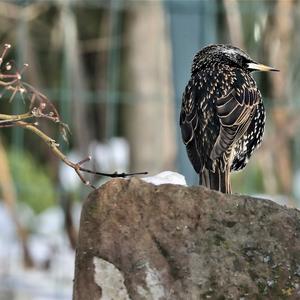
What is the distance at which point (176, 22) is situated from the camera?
802 cm

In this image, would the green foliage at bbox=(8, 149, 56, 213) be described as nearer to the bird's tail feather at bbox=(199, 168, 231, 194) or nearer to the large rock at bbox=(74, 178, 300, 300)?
the bird's tail feather at bbox=(199, 168, 231, 194)

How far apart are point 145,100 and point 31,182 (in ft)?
8.61

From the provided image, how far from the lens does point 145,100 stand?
353 inches

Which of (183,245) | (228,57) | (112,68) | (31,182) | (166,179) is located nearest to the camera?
(183,245)

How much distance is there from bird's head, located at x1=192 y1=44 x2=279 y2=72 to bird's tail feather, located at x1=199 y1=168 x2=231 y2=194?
613 mm

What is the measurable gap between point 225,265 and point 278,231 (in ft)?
0.66

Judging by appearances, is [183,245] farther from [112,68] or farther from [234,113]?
[112,68]

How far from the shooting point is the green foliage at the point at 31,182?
389 inches

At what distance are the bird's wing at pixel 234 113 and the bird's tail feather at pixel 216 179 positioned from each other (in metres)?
0.07

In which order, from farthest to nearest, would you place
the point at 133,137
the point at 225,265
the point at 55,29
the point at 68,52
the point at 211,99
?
the point at 55,29 < the point at 133,137 < the point at 68,52 < the point at 211,99 < the point at 225,265

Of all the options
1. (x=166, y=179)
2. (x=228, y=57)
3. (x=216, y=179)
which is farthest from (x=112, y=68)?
(x=166, y=179)

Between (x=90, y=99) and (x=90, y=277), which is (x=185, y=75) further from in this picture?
(x=90, y=277)

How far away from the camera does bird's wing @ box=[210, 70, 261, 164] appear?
4.85 meters

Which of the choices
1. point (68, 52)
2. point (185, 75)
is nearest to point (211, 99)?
point (185, 75)
